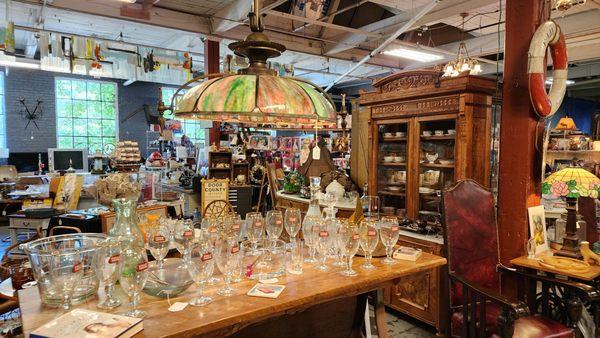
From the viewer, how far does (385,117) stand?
3.86 meters

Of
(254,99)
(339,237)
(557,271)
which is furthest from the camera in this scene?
(557,271)

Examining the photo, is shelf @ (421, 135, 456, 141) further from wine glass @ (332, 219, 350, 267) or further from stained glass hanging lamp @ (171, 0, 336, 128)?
stained glass hanging lamp @ (171, 0, 336, 128)

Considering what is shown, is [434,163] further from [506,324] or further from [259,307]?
[259,307]

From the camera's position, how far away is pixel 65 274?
4.62ft

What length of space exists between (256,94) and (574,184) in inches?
87.5

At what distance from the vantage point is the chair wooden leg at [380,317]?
196 centimetres

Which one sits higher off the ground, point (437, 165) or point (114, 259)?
point (437, 165)

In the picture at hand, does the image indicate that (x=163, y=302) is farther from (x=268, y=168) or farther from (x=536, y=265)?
(x=268, y=168)

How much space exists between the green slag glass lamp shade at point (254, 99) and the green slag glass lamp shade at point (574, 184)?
190cm

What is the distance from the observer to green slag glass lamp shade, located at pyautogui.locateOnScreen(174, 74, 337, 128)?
1.28 meters

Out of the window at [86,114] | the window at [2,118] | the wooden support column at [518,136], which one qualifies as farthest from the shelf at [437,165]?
the window at [2,118]

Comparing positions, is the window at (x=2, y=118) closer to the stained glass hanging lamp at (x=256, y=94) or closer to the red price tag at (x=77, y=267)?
the red price tag at (x=77, y=267)

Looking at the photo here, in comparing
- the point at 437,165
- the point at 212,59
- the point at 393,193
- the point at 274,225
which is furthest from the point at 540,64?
the point at 212,59

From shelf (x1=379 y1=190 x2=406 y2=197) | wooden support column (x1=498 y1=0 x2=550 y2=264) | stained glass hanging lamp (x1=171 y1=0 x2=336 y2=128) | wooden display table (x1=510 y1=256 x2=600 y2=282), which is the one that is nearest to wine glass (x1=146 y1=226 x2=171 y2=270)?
stained glass hanging lamp (x1=171 y1=0 x2=336 y2=128)
